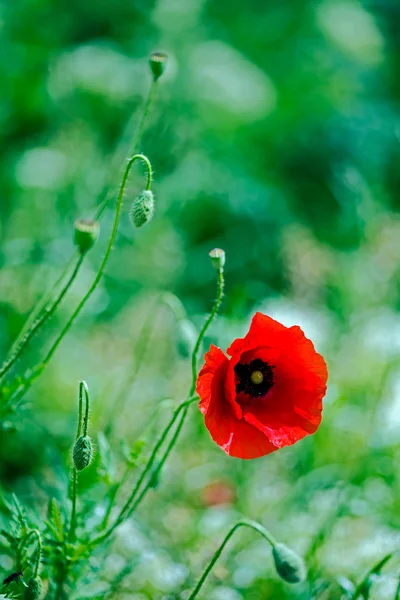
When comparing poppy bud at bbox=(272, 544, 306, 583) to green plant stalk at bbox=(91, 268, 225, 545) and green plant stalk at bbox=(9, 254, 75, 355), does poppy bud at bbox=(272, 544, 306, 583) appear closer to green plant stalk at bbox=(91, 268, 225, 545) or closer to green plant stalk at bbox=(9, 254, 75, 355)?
green plant stalk at bbox=(91, 268, 225, 545)

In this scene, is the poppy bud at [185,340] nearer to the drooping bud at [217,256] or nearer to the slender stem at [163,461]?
the slender stem at [163,461]

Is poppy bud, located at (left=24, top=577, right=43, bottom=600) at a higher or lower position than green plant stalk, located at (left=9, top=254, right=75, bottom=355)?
lower

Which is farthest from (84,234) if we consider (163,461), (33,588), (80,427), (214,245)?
(214,245)

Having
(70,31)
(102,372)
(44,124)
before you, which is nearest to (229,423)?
(102,372)

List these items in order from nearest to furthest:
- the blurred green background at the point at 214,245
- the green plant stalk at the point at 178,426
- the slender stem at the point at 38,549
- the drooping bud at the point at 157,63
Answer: the slender stem at the point at 38,549 < the green plant stalk at the point at 178,426 < the drooping bud at the point at 157,63 < the blurred green background at the point at 214,245

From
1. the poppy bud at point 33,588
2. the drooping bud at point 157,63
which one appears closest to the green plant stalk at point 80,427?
the poppy bud at point 33,588

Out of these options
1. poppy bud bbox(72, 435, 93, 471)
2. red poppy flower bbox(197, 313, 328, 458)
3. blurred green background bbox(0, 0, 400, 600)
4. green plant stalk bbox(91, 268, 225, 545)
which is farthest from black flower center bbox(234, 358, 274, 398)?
poppy bud bbox(72, 435, 93, 471)

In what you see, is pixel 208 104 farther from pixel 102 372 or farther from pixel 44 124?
pixel 102 372

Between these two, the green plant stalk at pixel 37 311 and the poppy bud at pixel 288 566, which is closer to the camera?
the poppy bud at pixel 288 566
